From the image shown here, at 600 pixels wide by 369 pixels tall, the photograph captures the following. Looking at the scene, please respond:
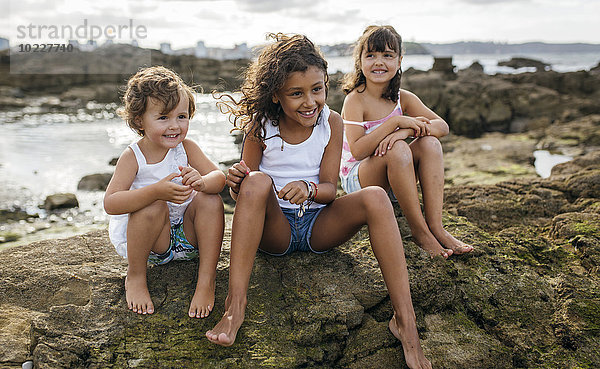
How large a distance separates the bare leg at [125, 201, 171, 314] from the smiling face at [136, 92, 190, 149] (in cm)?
37

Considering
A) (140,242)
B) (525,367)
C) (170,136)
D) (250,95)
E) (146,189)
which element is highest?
(250,95)

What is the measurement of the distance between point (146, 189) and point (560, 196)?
3.08 meters

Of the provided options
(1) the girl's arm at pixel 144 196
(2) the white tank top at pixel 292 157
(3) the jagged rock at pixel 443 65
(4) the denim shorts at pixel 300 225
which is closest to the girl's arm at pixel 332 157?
(2) the white tank top at pixel 292 157

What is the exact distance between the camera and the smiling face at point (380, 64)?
3404 millimetres

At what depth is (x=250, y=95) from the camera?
2.80 meters

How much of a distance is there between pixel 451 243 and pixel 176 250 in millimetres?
1566

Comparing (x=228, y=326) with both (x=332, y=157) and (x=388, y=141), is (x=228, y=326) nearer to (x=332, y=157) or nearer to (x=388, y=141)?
Result: (x=332, y=157)

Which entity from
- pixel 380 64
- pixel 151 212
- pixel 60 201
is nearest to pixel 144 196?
pixel 151 212

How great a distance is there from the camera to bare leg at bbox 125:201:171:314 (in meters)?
2.43

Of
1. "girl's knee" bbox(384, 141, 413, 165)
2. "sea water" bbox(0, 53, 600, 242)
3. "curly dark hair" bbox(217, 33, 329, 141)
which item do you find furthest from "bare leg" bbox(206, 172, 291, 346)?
"sea water" bbox(0, 53, 600, 242)

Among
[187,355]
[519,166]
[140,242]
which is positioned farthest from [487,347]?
[519,166]

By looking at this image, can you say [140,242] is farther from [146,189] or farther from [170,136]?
[170,136]

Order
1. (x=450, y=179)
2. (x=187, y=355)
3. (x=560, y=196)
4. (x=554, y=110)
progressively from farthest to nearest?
1. (x=554, y=110)
2. (x=450, y=179)
3. (x=560, y=196)
4. (x=187, y=355)

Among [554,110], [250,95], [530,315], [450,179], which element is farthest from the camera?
[554,110]
